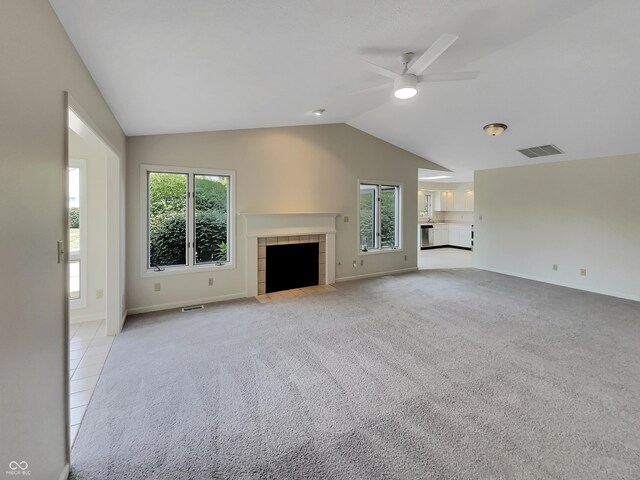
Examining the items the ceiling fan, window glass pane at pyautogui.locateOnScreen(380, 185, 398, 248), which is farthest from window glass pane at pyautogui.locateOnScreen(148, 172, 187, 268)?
window glass pane at pyautogui.locateOnScreen(380, 185, 398, 248)

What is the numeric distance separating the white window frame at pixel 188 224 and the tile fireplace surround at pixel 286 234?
249 millimetres

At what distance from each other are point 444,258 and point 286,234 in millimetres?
5465

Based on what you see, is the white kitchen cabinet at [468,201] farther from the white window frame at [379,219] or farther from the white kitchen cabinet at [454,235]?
the white window frame at [379,219]

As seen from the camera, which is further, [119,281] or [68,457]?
[119,281]

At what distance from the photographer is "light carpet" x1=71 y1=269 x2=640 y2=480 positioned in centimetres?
164

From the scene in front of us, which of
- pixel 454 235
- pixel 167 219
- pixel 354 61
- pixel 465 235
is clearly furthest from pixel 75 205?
pixel 454 235

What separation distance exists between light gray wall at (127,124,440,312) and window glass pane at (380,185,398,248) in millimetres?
223

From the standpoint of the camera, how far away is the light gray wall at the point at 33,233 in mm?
1062

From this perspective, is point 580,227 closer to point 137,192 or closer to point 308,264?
point 308,264

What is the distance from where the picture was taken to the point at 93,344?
312 centimetres

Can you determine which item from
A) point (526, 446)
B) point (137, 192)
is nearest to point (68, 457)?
point (526, 446)

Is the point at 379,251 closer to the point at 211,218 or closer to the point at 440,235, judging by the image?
the point at 211,218

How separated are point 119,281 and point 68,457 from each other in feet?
7.11

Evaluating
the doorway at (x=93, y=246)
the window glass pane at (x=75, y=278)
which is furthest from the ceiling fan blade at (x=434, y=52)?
the window glass pane at (x=75, y=278)
